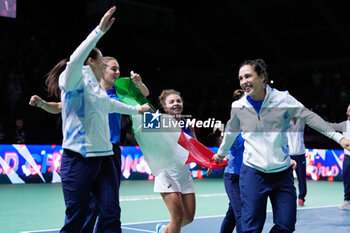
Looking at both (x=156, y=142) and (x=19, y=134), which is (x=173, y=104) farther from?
(x=19, y=134)

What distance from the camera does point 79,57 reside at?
4.30 m

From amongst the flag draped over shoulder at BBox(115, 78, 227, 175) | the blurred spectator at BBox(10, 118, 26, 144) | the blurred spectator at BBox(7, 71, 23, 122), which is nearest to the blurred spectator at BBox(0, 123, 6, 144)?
the blurred spectator at BBox(10, 118, 26, 144)

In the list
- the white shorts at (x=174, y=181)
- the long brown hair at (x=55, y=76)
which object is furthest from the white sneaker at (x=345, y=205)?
the long brown hair at (x=55, y=76)

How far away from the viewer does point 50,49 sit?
21016 millimetres

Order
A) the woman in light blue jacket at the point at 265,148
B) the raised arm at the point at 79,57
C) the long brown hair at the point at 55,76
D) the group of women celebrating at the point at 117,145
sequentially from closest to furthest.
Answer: the raised arm at the point at 79,57
the group of women celebrating at the point at 117,145
the long brown hair at the point at 55,76
the woman in light blue jacket at the point at 265,148

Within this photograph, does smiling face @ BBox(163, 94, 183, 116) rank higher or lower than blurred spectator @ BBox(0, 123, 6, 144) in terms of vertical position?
higher

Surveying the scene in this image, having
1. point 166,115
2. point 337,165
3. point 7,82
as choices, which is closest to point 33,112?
point 7,82

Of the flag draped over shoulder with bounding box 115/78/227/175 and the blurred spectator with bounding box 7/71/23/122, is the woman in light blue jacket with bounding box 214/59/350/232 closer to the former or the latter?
the flag draped over shoulder with bounding box 115/78/227/175

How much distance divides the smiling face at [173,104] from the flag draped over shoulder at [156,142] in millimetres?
100

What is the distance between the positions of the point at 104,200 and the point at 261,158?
4.81 ft

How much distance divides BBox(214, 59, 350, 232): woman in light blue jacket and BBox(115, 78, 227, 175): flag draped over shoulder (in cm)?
115

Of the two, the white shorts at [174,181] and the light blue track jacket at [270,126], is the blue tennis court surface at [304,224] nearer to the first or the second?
the white shorts at [174,181]

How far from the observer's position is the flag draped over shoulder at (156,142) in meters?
6.13

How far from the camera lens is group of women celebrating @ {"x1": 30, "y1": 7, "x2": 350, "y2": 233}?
451 cm
